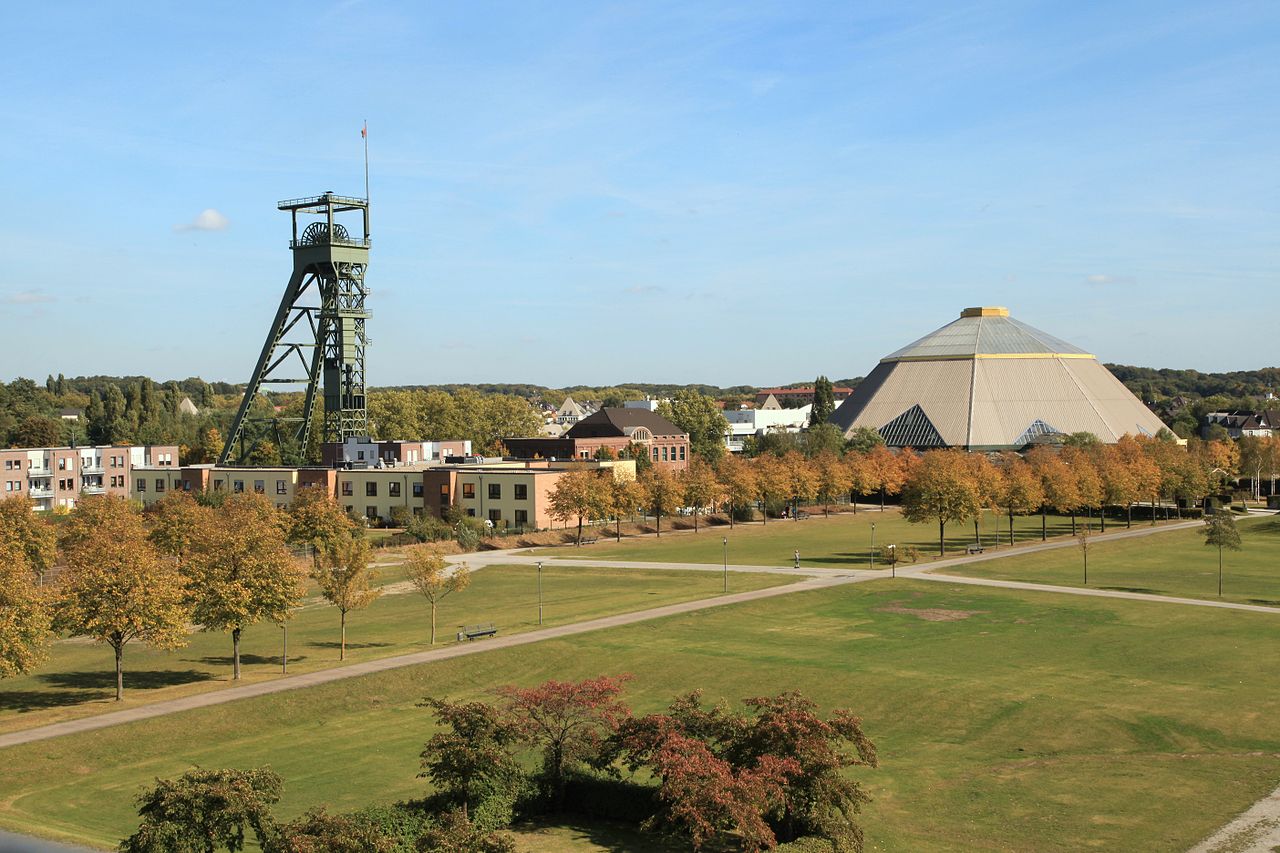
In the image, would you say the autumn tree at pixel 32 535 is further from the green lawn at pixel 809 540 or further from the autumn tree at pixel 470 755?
the autumn tree at pixel 470 755

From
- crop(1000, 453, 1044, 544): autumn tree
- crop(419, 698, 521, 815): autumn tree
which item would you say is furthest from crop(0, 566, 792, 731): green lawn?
crop(1000, 453, 1044, 544): autumn tree

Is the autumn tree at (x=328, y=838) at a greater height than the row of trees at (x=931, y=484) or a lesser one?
lesser

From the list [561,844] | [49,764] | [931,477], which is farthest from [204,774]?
[931,477]

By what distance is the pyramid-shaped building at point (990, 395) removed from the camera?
474 ft

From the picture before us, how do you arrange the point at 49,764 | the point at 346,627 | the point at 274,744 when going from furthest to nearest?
the point at 346,627, the point at 274,744, the point at 49,764

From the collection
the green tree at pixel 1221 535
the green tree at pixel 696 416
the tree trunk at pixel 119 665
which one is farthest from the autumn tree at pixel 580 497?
the green tree at pixel 696 416

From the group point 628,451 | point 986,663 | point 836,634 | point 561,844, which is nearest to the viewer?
point 561,844

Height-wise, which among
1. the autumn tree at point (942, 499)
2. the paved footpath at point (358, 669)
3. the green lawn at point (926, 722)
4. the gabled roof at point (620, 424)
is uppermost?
the gabled roof at point (620, 424)

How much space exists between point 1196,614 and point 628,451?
72.5 metres

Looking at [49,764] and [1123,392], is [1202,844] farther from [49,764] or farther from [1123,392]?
[1123,392]

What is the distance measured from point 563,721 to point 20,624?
60.5 ft

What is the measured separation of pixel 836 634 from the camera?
2012 inches

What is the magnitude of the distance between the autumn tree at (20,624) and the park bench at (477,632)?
50.7 feet

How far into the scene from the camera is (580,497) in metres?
85.8
